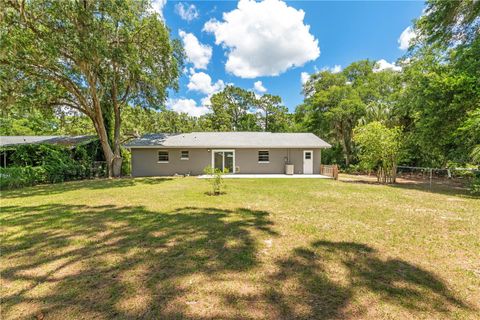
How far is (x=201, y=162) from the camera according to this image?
58.8 feet

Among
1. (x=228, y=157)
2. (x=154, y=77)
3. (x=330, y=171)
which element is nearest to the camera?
(x=154, y=77)

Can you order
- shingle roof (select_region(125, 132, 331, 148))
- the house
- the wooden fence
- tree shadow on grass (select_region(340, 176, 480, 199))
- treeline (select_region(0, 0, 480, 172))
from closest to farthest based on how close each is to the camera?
tree shadow on grass (select_region(340, 176, 480, 199))
treeline (select_region(0, 0, 480, 172))
the wooden fence
shingle roof (select_region(125, 132, 331, 148))
the house

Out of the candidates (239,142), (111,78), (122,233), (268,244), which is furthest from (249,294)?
(111,78)

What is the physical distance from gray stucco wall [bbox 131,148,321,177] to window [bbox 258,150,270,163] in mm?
239

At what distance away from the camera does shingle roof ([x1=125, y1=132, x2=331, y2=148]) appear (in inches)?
691

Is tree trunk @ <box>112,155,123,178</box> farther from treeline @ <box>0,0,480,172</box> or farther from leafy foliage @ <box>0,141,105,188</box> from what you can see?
leafy foliage @ <box>0,141,105,188</box>

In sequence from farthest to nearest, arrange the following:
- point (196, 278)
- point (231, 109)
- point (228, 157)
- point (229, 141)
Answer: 1. point (231, 109)
2. point (229, 141)
3. point (228, 157)
4. point (196, 278)

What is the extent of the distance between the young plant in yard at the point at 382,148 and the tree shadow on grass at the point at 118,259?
10591mm

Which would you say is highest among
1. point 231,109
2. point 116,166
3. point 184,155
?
point 231,109

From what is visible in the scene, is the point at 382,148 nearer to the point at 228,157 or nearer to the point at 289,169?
A: the point at 289,169

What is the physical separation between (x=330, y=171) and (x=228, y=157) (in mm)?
7743

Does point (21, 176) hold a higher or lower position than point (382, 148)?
lower

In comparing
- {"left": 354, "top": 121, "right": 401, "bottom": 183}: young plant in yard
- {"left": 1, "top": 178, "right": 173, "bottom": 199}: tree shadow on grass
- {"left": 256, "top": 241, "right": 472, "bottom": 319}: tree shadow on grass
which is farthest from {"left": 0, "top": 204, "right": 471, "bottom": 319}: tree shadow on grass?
{"left": 354, "top": 121, "right": 401, "bottom": 183}: young plant in yard

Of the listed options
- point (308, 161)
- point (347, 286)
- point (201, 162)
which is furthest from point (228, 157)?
point (347, 286)
